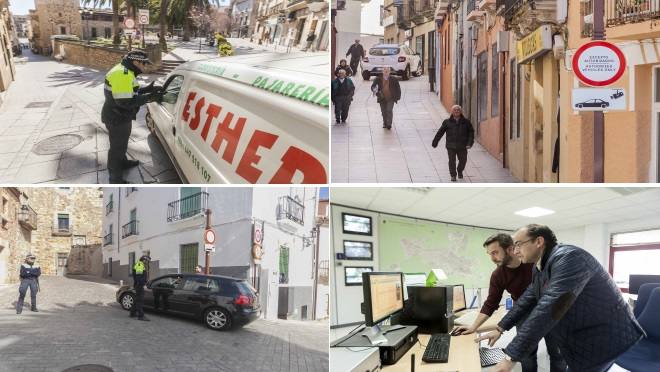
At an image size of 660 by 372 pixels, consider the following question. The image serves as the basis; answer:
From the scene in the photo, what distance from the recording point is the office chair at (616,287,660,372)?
2.82 meters

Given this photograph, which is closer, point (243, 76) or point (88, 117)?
point (243, 76)

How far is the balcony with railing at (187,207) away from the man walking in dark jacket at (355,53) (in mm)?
1094

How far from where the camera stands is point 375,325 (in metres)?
2.38

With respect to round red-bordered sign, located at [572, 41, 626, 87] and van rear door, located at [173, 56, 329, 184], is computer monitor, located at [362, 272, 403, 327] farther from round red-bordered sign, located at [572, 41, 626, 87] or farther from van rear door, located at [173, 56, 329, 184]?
round red-bordered sign, located at [572, 41, 626, 87]

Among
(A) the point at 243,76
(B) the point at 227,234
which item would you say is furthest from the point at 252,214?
(A) the point at 243,76

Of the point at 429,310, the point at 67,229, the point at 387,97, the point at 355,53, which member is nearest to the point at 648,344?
the point at 429,310

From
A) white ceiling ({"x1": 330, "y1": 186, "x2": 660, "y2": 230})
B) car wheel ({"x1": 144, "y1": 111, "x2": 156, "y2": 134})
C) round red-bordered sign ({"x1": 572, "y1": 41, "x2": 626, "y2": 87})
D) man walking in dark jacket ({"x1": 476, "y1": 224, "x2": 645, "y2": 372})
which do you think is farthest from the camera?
white ceiling ({"x1": 330, "y1": 186, "x2": 660, "y2": 230})

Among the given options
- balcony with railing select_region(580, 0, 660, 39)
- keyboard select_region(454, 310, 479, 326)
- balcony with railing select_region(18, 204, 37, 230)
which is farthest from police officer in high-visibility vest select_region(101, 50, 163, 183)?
balcony with railing select_region(580, 0, 660, 39)

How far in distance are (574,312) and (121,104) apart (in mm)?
2302

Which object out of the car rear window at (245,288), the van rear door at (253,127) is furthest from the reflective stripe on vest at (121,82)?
the car rear window at (245,288)

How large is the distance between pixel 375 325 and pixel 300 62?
128cm

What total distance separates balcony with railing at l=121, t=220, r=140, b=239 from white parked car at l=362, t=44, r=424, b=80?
1512 millimetres

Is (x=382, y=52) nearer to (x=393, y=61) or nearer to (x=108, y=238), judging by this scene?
(x=393, y=61)

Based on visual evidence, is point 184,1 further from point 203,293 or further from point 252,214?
point 203,293
